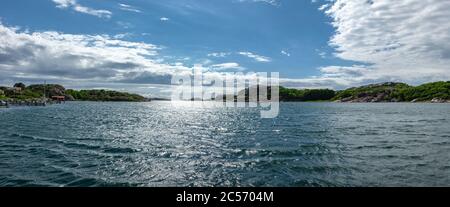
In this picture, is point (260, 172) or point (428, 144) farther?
point (428, 144)

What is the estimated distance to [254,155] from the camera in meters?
33.5

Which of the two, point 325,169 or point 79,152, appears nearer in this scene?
point 325,169

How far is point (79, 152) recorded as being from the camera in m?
34.9

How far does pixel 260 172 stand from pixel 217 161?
555 centimetres

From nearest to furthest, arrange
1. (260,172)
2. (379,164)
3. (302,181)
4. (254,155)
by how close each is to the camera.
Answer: (302,181), (260,172), (379,164), (254,155)
